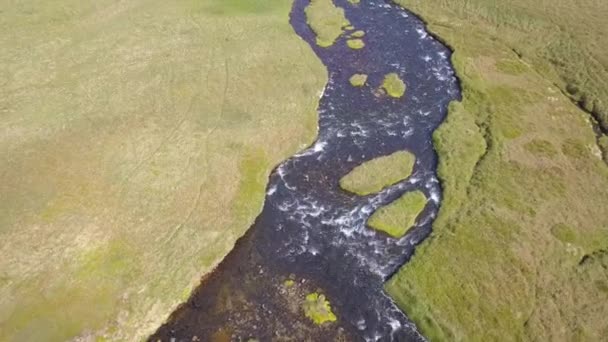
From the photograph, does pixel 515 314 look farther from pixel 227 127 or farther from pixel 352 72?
pixel 352 72

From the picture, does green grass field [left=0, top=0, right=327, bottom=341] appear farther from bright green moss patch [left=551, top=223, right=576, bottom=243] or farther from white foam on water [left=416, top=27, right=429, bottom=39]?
bright green moss patch [left=551, top=223, right=576, bottom=243]

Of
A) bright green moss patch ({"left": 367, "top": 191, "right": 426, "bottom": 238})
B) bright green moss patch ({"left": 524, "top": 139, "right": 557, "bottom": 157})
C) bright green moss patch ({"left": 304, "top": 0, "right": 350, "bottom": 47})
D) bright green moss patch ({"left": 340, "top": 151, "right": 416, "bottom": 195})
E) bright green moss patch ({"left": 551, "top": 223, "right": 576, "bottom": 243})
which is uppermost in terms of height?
bright green moss patch ({"left": 551, "top": 223, "right": 576, "bottom": 243})

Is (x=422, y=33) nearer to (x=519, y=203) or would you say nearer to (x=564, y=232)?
(x=519, y=203)

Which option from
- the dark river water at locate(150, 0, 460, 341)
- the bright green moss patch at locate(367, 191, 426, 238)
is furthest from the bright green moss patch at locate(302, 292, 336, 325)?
the bright green moss patch at locate(367, 191, 426, 238)

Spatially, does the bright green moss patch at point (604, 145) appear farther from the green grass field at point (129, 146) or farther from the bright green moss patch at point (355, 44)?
the bright green moss patch at point (355, 44)

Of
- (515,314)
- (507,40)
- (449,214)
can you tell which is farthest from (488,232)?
(507,40)

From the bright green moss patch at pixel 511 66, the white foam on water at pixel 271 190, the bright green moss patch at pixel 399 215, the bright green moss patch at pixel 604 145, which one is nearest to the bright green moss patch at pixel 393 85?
the bright green moss patch at pixel 511 66
